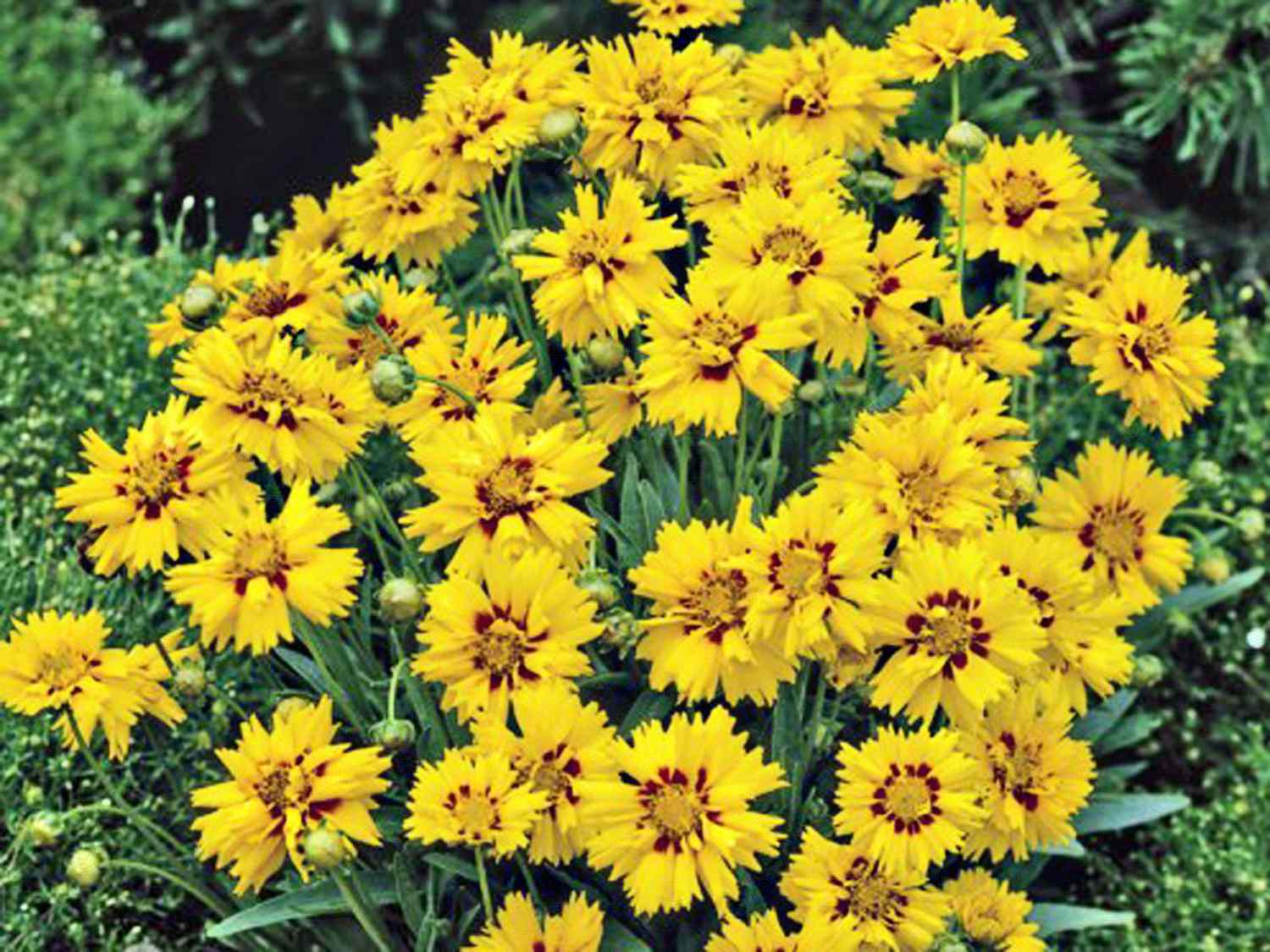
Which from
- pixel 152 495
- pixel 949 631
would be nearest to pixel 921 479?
pixel 949 631

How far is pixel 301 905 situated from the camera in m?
1.79

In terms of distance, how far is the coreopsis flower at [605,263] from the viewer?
1.71 metres

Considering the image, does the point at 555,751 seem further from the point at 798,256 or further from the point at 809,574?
the point at 798,256

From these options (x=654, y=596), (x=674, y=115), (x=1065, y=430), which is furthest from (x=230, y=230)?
(x=654, y=596)

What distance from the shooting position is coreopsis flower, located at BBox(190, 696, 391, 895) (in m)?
1.54

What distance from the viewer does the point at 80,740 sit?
5.63ft

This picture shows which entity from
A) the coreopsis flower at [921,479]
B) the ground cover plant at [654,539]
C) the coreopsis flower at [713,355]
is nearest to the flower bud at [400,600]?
the ground cover plant at [654,539]

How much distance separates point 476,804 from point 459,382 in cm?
47

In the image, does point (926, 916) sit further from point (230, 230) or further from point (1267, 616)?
point (230, 230)

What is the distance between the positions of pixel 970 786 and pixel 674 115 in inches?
28.7

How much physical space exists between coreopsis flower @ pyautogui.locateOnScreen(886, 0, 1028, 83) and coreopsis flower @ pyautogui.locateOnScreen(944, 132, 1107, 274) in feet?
0.36

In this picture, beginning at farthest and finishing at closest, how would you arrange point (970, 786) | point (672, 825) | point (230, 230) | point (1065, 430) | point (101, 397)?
point (230, 230) → point (1065, 430) → point (101, 397) → point (970, 786) → point (672, 825)

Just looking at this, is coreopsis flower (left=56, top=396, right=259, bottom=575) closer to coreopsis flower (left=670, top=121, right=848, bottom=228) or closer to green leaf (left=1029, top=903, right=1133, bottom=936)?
coreopsis flower (left=670, top=121, right=848, bottom=228)

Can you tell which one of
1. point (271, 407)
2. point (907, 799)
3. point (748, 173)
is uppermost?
point (748, 173)
